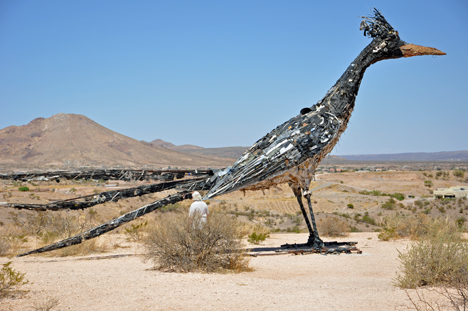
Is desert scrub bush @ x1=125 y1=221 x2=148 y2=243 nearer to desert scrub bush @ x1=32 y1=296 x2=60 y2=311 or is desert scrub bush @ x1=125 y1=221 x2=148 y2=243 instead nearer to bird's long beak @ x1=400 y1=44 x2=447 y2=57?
desert scrub bush @ x1=32 y1=296 x2=60 y2=311

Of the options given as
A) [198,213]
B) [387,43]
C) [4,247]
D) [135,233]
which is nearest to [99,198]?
[198,213]

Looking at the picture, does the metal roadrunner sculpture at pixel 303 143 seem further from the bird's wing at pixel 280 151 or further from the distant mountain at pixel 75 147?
the distant mountain at pixel 75 147

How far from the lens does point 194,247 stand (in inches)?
297

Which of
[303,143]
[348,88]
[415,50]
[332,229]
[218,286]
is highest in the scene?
[415,50]

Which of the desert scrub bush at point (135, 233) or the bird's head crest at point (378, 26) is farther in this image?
the desert scrub bush at point (135, 233)

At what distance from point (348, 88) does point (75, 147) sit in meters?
102

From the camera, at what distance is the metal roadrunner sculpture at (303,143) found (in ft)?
27.0

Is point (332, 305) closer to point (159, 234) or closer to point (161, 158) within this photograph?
point (159, 234)

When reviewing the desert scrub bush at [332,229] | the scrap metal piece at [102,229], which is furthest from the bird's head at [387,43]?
the desert scrub bush at [332,229]

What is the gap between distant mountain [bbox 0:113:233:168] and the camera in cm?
9538

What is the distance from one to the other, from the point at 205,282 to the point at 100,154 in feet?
332

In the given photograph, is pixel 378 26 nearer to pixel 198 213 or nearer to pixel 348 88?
pixel 348 88

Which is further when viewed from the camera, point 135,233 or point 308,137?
point 135,233

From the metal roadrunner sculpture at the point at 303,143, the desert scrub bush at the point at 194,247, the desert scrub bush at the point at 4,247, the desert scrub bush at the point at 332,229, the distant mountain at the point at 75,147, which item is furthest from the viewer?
the distant mountain at the point at 75,147
